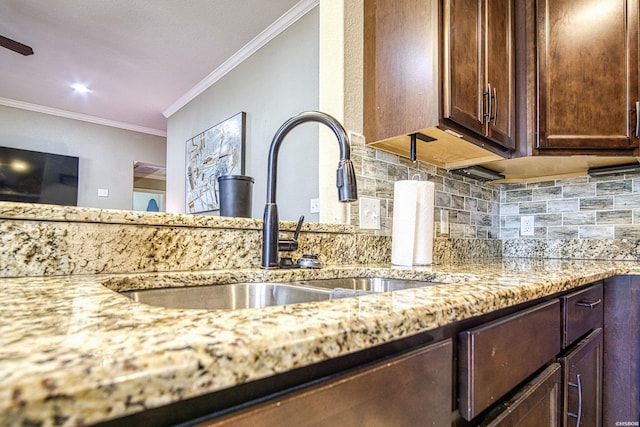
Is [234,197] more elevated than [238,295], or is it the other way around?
[234,197]

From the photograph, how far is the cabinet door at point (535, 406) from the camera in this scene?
645 millimetres

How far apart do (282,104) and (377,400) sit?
98.7 inches

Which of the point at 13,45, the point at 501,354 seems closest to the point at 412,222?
the point at 501,354

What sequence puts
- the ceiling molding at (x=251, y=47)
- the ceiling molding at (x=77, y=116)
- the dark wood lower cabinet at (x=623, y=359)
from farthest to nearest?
the ceiling molding at (x=77, y=116) → the ceiling molding at (x=251, y=47) → the dark wood lower cabinet at (x=623, y=359)

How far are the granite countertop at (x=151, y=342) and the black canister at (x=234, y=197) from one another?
25.3 inches

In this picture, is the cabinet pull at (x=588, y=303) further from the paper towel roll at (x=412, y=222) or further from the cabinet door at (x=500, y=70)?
the cabinet door at (x=500, y=70)

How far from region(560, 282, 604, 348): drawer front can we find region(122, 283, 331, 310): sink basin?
636 millimetres

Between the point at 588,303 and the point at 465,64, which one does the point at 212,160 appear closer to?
the point at 465,64

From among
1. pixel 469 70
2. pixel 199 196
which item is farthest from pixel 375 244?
pixel 199 196

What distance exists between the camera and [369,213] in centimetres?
141

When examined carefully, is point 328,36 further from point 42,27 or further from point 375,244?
point 42,27

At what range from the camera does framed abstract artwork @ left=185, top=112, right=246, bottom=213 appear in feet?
10.2

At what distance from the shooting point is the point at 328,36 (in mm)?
1440

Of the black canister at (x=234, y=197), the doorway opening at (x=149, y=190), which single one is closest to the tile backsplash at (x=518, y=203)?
the black canister at (x=234, y=197)
